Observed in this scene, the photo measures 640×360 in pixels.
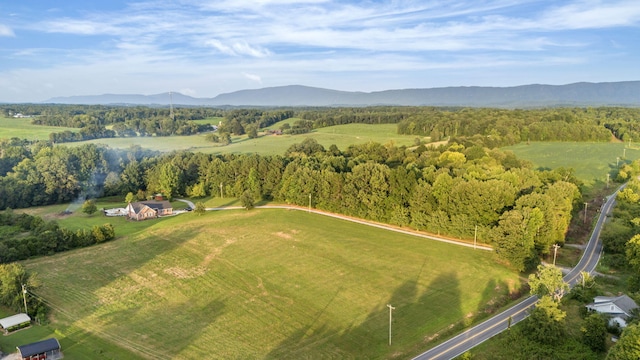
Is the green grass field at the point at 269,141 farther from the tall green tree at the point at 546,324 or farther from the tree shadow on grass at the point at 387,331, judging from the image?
the tall green tree at the point at 546,324

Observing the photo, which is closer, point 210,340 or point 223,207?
point 210,340

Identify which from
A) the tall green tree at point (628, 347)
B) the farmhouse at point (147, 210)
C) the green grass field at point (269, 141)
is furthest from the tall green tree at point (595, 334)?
the green grass field at point (269, 141)

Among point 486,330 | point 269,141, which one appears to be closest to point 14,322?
point 486,330

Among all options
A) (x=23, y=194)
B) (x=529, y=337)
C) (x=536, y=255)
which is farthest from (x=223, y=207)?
(x=529, y=337)

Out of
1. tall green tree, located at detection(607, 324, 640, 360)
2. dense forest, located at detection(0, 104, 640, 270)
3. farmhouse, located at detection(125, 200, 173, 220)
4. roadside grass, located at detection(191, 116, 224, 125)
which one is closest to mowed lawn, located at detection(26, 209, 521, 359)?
dense forest, located at detection(0, 104, 640, 270)

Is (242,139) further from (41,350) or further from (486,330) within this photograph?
(486,330)

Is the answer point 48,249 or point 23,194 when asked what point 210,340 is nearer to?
point 48,249
